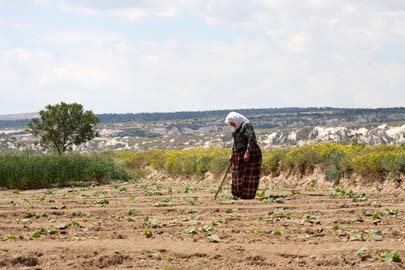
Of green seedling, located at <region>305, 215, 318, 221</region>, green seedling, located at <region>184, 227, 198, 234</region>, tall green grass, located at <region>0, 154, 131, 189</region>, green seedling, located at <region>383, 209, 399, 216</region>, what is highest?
green seedling, located at <region>184, 227, 198, 234</region>

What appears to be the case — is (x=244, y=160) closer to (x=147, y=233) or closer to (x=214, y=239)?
(x=147, y=233)

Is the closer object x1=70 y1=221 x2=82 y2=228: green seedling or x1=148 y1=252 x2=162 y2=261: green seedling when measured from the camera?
x1=148 y1=252 x2=162 y2=261: green seedling

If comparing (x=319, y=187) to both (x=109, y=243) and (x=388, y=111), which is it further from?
(x=388, y=111)

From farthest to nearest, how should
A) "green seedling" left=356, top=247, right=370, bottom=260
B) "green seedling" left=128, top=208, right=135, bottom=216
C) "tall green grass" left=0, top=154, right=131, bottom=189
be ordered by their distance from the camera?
"tall green grass" left=0, top=154, right=131, bottom=189 → "green seedling" left=128, top=208, right=135, bottom=216 → "green seedling" left=356, top=247, right=370, bottom=260

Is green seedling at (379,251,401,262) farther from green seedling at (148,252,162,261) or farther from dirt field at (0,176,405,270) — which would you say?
green seedling at (148,252,162,261)

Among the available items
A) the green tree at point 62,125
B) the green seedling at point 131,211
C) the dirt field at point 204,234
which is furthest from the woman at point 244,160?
the green tree at point 62,125

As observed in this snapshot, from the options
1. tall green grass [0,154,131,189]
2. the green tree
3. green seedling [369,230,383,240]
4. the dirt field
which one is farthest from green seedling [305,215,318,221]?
the green tree

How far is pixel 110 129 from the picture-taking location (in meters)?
113

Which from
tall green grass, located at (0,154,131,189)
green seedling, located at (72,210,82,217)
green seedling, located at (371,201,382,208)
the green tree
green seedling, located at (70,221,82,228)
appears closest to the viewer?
green seedling, located at (70,221,82,228)

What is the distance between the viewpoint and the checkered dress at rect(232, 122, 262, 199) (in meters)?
14.4

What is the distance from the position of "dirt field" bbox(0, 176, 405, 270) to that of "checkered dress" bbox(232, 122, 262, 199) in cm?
68

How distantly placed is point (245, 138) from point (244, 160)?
50cm

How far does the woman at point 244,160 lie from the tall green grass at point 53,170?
10004mm

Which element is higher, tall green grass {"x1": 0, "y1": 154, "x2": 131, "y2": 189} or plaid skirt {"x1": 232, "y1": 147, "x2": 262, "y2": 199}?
plaid skirt {"x1": 232, "y1": 147, "x2": 262, "y2": 199}
